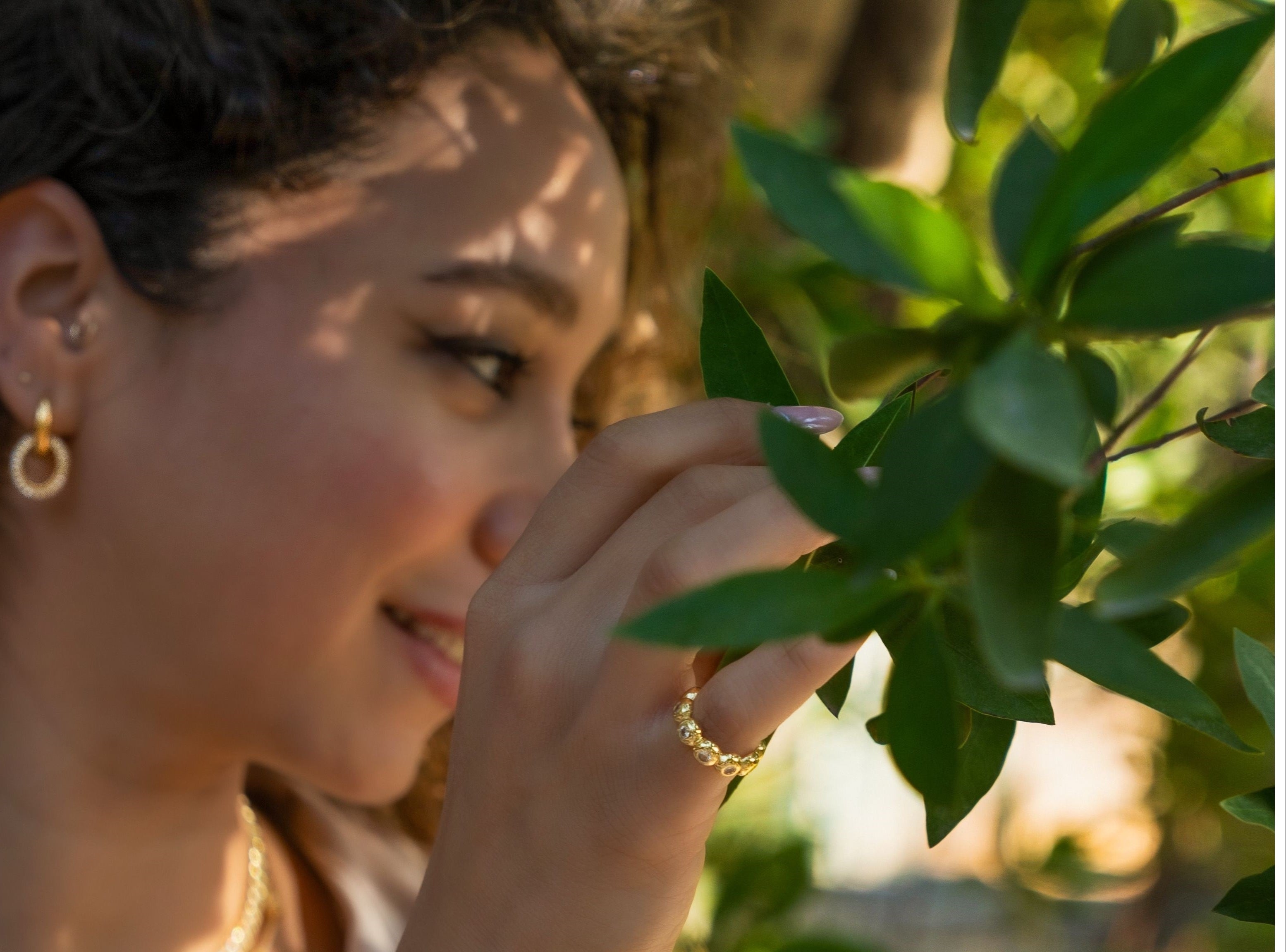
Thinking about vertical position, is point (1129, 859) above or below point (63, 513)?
below

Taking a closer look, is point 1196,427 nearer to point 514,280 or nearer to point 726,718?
point 726,718

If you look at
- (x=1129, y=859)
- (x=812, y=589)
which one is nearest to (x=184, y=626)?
(x=812, y=589)

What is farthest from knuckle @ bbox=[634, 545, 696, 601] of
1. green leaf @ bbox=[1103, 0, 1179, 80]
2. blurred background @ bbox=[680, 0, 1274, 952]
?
blurred background @ bbox=[680, 0, 1274, 952]

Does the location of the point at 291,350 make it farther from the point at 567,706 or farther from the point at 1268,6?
the point at 1268,6

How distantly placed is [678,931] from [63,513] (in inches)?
25.6

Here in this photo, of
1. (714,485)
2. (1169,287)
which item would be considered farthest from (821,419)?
(1169,287)

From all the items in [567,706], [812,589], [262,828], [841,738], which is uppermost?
[812,589]

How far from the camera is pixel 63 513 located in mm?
934

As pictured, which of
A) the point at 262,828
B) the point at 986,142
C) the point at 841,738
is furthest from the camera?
the point at 841,738

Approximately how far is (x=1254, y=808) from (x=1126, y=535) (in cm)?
14

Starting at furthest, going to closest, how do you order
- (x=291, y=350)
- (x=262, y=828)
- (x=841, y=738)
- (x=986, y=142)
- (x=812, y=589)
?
(x=841, y=738), (x=986, y=142), (x=262, y=828), (x=291, y=350), (x=812, y=589)

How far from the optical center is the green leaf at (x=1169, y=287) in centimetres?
21

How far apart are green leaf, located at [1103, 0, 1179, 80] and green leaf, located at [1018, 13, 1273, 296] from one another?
197mm

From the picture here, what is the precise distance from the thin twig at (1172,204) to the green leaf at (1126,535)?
59mm
